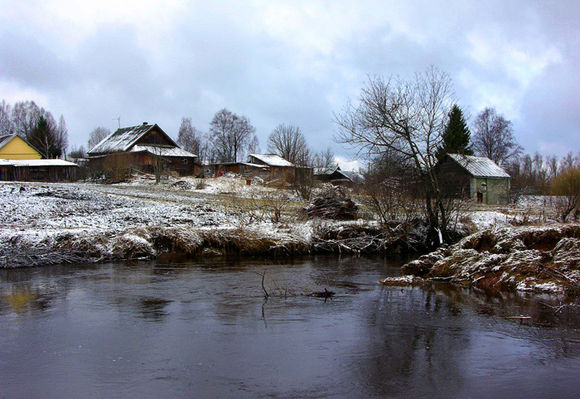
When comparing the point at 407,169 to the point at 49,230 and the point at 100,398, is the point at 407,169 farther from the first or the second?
the point at 100,398

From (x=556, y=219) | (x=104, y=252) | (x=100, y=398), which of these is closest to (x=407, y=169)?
(x=556, y=219)

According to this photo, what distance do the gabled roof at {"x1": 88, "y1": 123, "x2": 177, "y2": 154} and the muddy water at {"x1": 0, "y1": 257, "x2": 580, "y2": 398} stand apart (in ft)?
176

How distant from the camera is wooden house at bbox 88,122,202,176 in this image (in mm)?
63281

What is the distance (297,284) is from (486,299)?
18.3ft

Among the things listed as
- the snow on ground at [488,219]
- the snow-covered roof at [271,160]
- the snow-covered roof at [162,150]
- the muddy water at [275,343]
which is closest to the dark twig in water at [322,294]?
the muddy water at [275,343]

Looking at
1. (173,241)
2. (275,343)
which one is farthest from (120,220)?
(275,343)

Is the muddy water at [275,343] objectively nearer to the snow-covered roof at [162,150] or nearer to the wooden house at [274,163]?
the snow-covered roof at [162,150]

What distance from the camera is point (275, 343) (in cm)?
972

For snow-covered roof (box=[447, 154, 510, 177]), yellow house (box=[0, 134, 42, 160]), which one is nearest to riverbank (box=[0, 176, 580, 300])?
snow-covered roof (box=[447, 154, 510, 177])

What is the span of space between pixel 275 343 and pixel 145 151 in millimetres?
59140

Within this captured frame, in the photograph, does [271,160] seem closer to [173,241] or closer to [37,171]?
[37,171]

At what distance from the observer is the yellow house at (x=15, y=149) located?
6694 centimetres

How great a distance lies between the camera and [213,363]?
8562 mm

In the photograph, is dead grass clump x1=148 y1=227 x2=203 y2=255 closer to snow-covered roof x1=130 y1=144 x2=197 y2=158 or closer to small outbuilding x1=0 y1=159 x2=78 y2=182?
small outbuilding x1=0 y1=159 x2=78 y2=182
